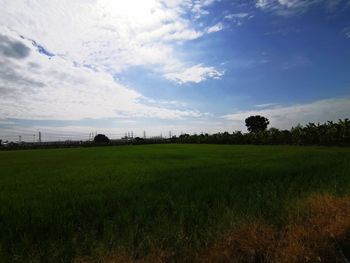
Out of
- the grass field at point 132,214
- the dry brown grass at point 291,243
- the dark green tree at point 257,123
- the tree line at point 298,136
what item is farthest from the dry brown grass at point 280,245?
the dark green tree at point 257,123

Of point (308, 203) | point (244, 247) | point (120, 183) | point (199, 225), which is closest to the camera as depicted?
point (244, 247)

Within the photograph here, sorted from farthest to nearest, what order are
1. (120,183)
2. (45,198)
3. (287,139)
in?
(287,139) → (120,183) → (45,198)

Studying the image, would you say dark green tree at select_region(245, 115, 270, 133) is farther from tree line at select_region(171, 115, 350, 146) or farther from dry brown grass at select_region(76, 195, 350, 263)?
dry brown grass at select_region(76, 195, 350, 263)

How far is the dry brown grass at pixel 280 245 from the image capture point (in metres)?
4.33

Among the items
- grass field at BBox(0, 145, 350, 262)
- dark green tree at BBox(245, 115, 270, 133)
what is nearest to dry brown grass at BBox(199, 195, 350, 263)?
grass field at BBox(0, 145, 350, 262)

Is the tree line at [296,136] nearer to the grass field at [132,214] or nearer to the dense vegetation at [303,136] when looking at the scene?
the dense vegetation at [303,136]

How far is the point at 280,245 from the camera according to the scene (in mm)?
4676

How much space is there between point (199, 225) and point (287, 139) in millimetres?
40900

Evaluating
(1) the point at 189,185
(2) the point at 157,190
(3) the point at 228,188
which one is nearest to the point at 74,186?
(2) the point at 157,190

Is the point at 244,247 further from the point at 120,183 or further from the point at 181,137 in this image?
the point at 181,137

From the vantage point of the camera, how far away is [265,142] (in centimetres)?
4844

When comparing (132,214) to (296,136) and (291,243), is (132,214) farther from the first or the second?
(296,136)

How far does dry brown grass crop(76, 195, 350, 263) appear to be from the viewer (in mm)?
4328

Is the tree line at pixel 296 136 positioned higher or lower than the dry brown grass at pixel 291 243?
higher
